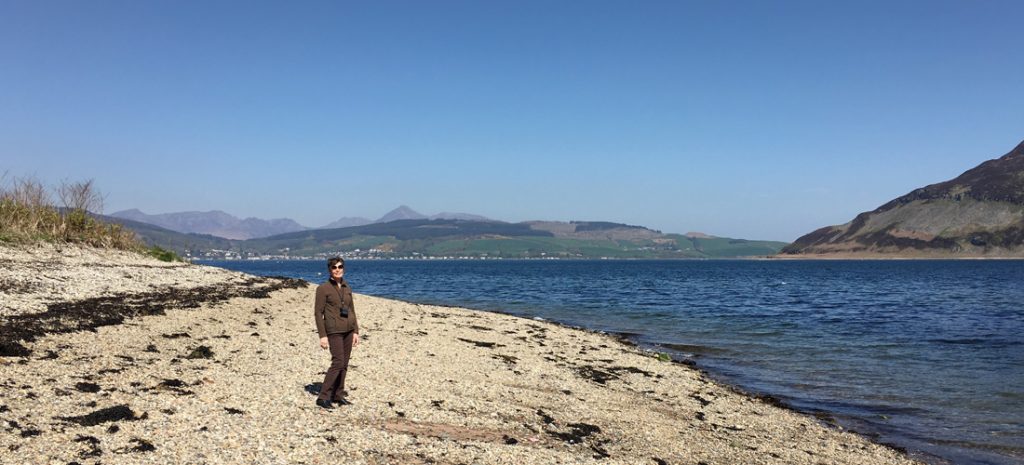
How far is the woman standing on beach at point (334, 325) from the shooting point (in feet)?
38.6

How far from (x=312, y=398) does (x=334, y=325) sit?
1.57 meters

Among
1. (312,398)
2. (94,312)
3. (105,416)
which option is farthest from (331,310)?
(94,312)

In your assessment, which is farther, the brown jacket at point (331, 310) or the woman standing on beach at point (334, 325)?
the brown jacket at point (331, 310)

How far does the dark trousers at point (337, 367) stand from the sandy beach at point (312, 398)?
0.44 m

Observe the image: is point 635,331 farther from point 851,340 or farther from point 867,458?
point 867,458

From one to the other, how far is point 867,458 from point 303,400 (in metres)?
11.3

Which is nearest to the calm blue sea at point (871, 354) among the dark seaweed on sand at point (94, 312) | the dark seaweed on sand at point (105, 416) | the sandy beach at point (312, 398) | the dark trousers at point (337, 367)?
the sandy beach at point (312, 398)

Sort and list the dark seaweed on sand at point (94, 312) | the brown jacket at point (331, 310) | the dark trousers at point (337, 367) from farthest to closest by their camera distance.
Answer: the dark seaweed on sand at point (94, 312), the brown jacket at point (331, 310), the dark trousers at point (337, 367)

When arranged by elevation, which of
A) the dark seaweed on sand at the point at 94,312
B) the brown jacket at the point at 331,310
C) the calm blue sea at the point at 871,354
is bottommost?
the calm blue sea at the point at 871,354

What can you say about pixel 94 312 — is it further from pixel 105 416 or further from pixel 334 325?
pixel 334 325

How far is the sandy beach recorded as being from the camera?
9.16 m

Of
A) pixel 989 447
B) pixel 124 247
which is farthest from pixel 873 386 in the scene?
pixel 124 247

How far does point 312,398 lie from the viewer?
12.2 metres

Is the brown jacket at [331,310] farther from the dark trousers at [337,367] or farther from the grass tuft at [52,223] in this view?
the grass tuft at [52,223]
